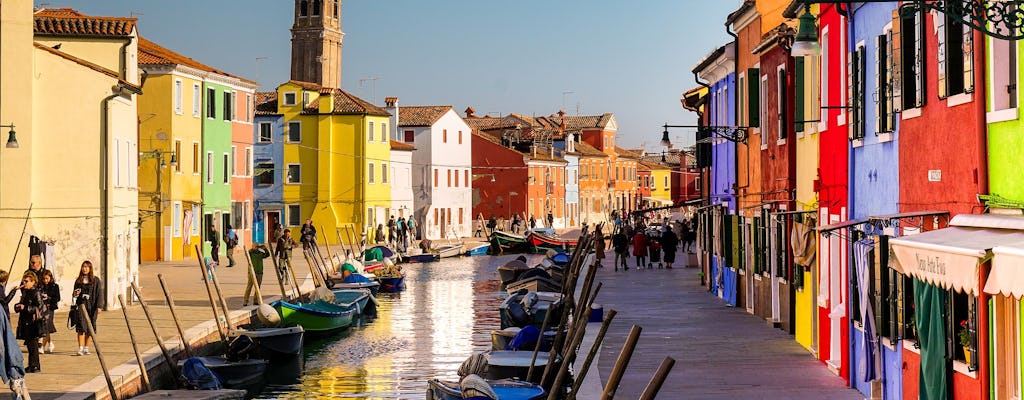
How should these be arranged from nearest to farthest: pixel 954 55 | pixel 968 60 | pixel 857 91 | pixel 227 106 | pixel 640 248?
1. pixel 968 60
2. pixel 954 55
3. pixel 857 91
4. pixel 640 248
5. pixel 227 106

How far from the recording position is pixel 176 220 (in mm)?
50719

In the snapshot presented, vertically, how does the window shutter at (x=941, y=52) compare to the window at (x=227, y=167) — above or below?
below

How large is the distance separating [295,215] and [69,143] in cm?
3972

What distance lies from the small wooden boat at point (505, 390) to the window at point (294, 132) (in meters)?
50.7

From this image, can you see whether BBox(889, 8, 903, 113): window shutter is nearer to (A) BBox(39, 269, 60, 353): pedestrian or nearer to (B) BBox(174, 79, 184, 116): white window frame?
(A) BBox(39, 269, 60, 353): pedestrian

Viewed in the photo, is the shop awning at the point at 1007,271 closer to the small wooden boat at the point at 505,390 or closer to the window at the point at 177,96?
the small wooden boat at the point at 505,390

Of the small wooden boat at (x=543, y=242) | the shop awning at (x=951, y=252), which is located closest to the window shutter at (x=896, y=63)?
the shop awning at (x=951, y=252)

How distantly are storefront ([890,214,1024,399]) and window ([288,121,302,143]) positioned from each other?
5650 cm

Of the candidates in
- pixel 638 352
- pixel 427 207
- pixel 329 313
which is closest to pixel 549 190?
pixel 427 207

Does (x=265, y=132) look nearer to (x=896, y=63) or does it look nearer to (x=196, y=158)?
(x=196, y=158)

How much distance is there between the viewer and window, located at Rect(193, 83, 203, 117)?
5225cm

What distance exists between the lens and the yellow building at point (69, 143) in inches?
1058

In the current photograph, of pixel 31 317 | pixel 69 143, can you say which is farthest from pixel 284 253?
pixel 31 317

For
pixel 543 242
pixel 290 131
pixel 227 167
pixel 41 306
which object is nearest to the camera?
pixel 41 306
